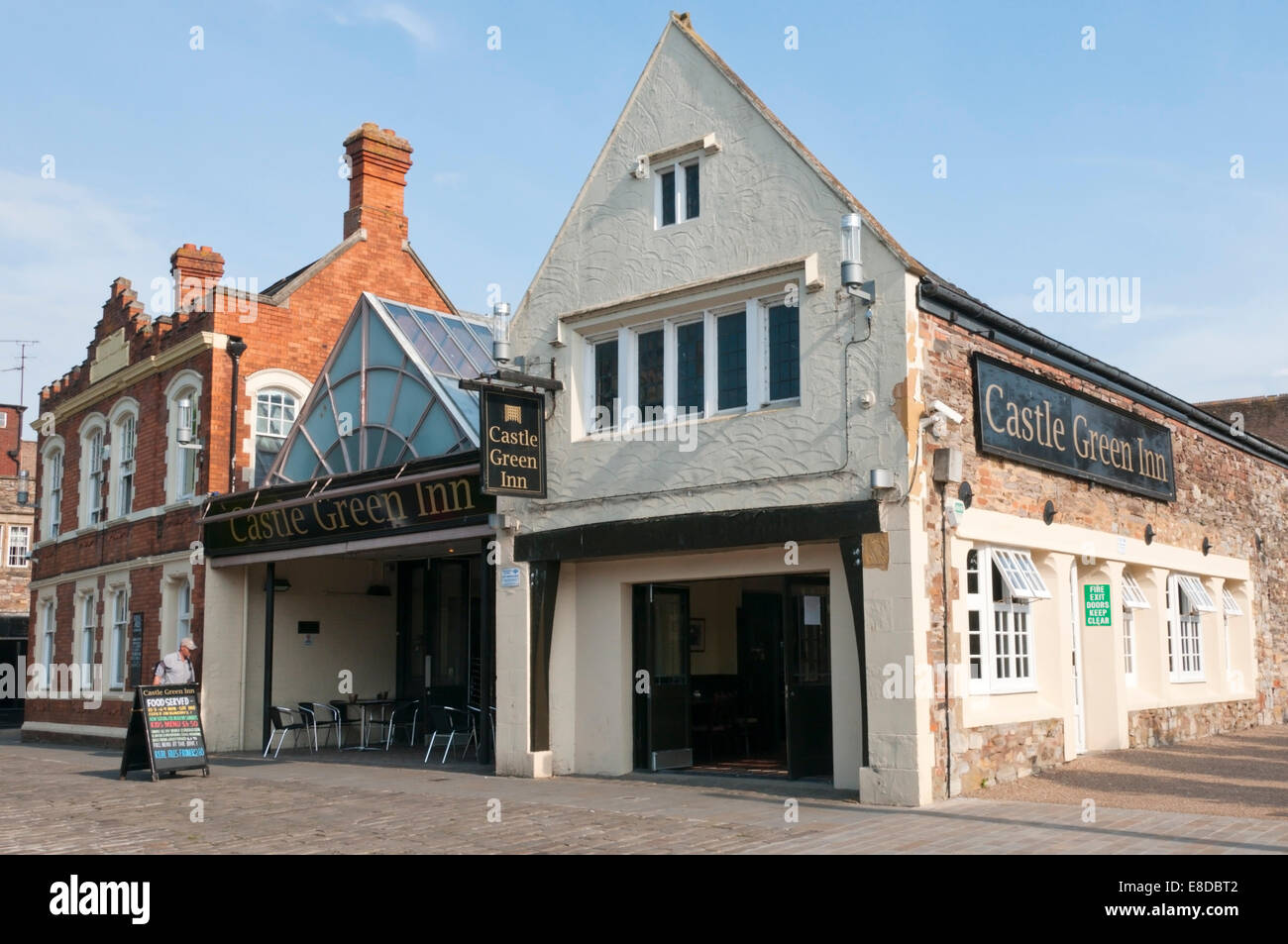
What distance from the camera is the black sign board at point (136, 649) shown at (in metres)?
23.1

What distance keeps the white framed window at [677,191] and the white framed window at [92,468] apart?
16802 millimetres

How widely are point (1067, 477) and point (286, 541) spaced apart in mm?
11993

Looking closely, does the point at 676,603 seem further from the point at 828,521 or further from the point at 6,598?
the point at 6,598

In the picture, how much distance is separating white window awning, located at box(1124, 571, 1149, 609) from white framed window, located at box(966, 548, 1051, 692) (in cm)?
311

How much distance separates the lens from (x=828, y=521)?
12.2m

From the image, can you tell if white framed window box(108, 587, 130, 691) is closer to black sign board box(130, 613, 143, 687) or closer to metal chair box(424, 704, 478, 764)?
black sign board box(130, 613, 143, 687)

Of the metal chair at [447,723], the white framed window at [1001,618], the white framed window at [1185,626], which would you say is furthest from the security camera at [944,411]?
the metal chair at [447,723]

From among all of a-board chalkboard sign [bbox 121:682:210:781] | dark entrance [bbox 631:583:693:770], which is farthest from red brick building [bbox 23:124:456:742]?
dark entrance [bbox 631:583:693:770]

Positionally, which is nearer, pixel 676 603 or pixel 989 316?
pixel 989 316

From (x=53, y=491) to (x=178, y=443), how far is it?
366 inches

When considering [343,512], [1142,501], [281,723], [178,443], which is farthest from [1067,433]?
[178,443]

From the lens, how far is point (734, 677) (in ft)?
56.9
